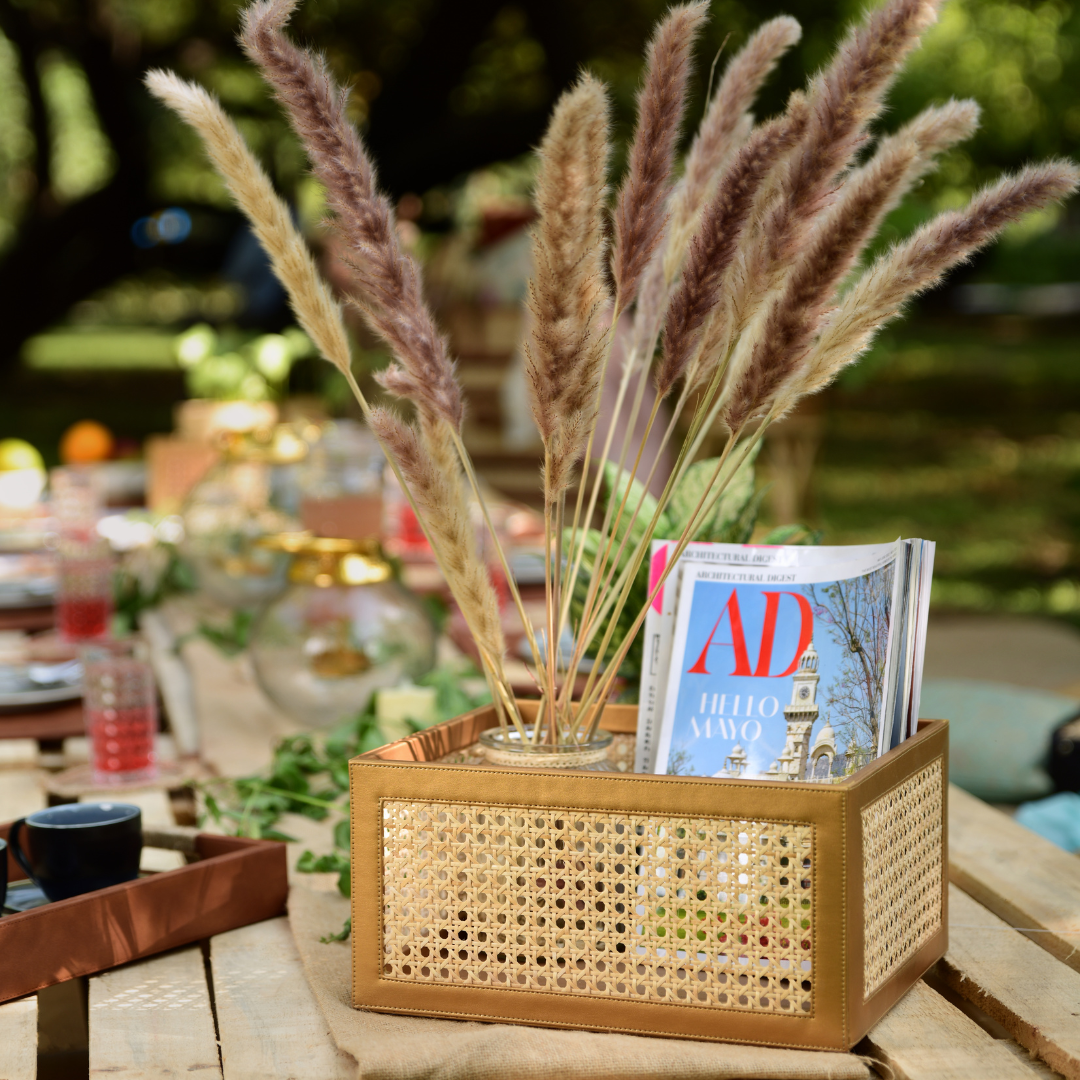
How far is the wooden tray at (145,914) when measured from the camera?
2.74 feet

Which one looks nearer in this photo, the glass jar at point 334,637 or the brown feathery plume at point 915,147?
the brown feathery plume at point 915,147

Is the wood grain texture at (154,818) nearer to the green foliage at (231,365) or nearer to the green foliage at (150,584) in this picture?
the green foliage at (150,584)

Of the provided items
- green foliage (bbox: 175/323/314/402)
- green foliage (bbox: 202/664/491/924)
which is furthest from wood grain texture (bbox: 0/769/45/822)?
green foliage (bbox: 175/323/314/402)

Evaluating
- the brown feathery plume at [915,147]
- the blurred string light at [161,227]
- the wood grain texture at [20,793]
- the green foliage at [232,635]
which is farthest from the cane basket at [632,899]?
the blurred string light at [161,227]

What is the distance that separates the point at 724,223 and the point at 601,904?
1.26 feet

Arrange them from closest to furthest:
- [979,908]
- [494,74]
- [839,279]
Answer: [839,279] → [979,908] → [494,74]

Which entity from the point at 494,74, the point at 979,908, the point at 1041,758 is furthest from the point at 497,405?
the point at 979,908

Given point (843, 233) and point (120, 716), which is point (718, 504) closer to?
point (843, 233)

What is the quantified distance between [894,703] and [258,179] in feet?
1.62

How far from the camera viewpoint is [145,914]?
0.90 metres

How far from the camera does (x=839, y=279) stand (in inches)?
27.3

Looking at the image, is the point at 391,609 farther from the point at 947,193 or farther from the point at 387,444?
the point at 947,193

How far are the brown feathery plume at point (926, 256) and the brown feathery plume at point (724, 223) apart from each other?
0.06 metres

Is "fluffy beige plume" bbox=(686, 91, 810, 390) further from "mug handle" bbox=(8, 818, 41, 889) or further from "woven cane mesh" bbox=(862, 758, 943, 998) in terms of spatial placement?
"mug handle" bbox=(8, 818, 41, 889)
